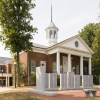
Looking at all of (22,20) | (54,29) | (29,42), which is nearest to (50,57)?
(29,42)

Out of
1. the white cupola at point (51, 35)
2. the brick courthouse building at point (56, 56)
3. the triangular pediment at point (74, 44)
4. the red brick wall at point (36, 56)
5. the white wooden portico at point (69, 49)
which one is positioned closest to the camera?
the brick courthouse building at point (56, 56)

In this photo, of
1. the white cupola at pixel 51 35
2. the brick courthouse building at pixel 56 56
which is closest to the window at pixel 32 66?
the brick courthouse building at pixel 56 56

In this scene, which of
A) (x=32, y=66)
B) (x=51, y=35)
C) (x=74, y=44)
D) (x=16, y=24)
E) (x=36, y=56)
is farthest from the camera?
(x=51, y=35)

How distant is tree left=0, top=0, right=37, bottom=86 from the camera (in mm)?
16766

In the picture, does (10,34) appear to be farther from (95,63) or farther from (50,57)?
(95,63)

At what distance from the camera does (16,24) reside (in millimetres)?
17141

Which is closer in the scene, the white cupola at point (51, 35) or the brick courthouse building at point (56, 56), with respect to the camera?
the brick courthouse building at point (56, 56)

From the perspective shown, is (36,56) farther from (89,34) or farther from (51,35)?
(89,34)

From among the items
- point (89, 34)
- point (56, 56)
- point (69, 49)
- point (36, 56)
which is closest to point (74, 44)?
point (69, 49)

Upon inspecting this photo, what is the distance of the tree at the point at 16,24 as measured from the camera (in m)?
16.8

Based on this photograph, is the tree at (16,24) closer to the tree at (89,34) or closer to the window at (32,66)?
the window at (32,66)

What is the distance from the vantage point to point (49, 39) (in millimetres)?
33000

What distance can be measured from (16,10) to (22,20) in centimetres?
143

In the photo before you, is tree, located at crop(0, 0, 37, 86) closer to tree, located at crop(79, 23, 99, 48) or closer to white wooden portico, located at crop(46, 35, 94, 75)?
white wooden portico, located at crop(46, 35, 94, 75)
